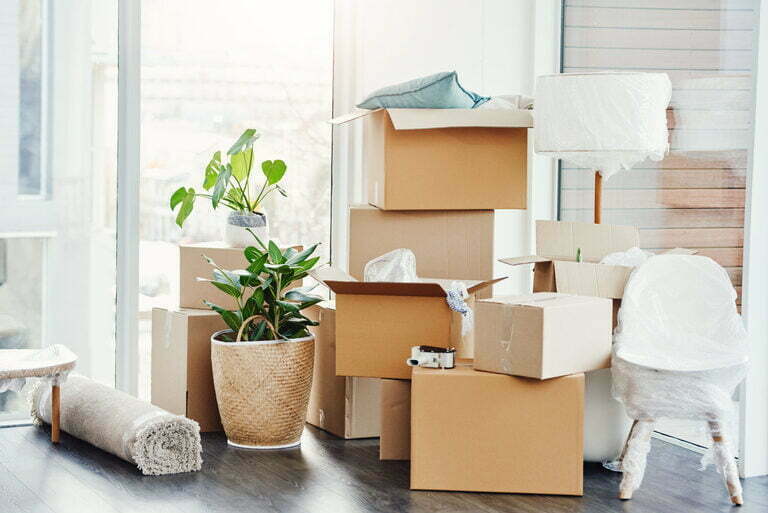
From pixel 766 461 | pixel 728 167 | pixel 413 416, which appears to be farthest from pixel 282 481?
pixel 728 167

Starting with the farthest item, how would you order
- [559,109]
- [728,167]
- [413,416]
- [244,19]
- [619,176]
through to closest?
[244,19]
[619,176]
[728,167]
[559,109]
[413,416]

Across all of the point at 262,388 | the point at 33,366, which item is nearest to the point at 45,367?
the point at 33,366

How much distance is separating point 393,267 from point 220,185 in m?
0.69

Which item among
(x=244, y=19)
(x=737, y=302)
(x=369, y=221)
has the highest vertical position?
(x=244, y=19)

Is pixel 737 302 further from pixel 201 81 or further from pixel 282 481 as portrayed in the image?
pixel 201 81

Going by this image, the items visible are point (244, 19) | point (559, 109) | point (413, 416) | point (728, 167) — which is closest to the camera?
point (413, 416)

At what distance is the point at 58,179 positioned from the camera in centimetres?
389

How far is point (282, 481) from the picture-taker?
3.11 m

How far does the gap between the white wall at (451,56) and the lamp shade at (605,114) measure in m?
1.10

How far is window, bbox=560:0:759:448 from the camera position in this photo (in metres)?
3.37

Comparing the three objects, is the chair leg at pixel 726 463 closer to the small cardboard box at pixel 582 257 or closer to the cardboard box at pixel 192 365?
the small cardboard box at pixel 582 257

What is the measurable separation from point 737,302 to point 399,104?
128cm

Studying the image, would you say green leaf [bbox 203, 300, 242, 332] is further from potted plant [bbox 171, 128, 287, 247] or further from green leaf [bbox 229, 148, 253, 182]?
green leaf [bbox 229, 148, 253, 182]

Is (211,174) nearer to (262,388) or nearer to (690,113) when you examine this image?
(262,388)
